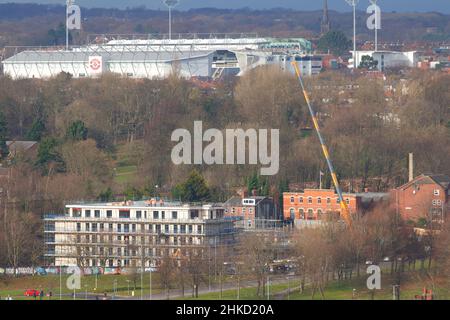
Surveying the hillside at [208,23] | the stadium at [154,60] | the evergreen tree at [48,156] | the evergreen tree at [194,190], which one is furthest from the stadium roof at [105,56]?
the evergreen tree at [194,190]

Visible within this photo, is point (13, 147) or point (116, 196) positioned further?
point (13, 147)

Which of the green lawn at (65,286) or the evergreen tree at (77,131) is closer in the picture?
the green lawn at (65,286)

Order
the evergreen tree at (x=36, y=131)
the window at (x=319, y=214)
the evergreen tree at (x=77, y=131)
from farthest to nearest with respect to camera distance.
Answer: the evergreen tree at (x=36, y=131) → the evergreen tree at (x=77, y=131) → the window at (x=319, y=214)

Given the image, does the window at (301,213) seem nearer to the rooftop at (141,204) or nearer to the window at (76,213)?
the rooftop at (141,204)

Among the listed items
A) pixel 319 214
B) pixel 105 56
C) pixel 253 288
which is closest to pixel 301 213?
pixel 319 214

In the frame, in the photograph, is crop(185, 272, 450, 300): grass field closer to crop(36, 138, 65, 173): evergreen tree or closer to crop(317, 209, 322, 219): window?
crop(317, 209, 322, 219): window

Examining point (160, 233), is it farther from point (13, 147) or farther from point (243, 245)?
point (13, 147)
